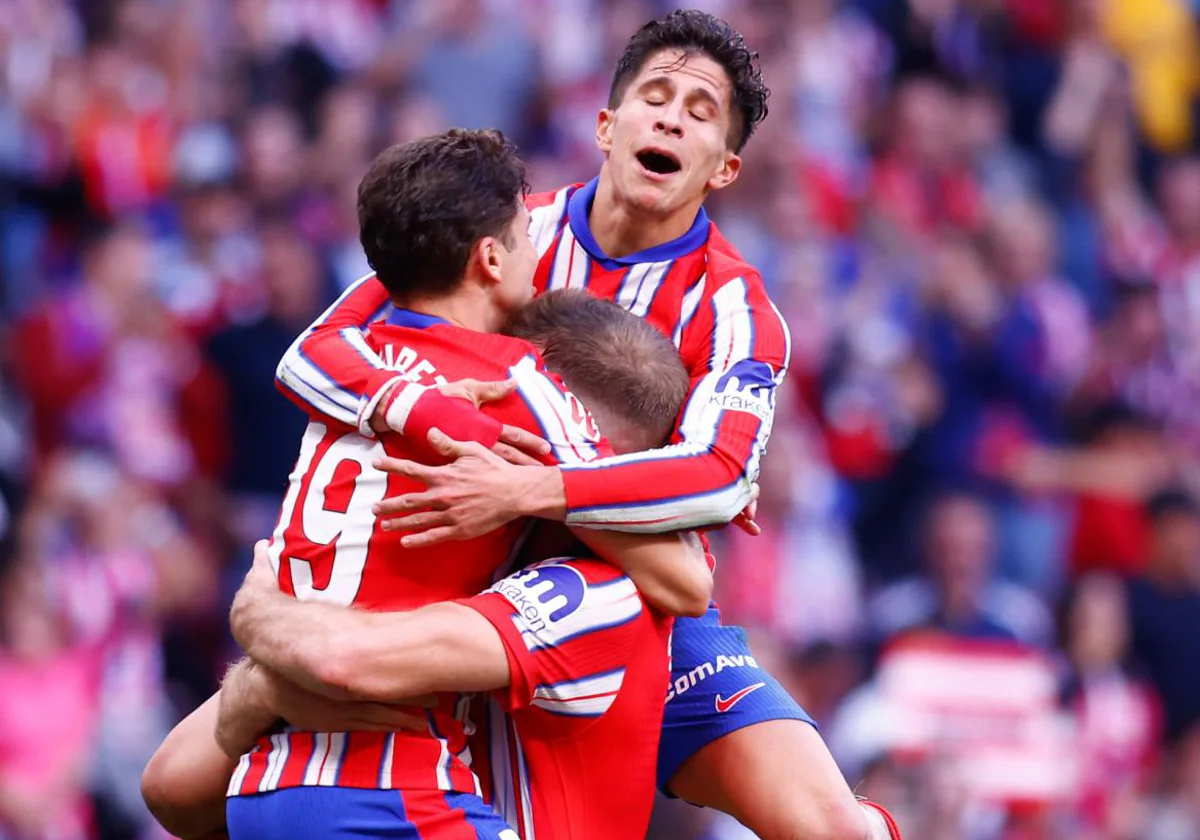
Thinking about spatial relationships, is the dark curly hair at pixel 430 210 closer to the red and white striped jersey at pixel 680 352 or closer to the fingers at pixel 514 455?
the red and white striped jersey at pixel 680 352

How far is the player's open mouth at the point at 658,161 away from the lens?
4.14 meters

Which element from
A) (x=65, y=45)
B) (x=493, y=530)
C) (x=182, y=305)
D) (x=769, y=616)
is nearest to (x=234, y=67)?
(x=65, y=45)

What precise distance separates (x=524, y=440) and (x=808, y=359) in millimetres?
5669

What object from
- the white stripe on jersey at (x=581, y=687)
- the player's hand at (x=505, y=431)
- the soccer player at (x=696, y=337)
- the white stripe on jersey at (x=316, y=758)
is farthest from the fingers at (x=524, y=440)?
the white stripe on jersey at (x=316, y=758)

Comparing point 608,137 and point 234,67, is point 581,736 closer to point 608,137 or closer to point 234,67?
point 608,137

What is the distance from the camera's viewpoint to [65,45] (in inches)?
320

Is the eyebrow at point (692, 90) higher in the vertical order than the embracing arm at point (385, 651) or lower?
higher

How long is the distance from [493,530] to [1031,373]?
22.3 ft

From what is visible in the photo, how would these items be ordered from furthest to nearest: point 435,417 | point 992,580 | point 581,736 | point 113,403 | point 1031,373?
point 1031,373 < point 992,580 < point 113,403 < point 581,736 < point 435,417

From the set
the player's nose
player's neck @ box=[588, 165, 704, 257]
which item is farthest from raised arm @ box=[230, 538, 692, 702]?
the player's nose

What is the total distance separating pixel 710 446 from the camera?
364cm

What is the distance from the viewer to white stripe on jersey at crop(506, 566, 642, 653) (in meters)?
3.36

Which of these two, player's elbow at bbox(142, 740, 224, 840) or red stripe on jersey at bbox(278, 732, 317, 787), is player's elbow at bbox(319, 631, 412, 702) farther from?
player's elbow at bbox(142, 740, 224, 840)

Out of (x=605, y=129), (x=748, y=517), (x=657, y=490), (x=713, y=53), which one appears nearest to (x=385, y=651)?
(x=657, y=490)
